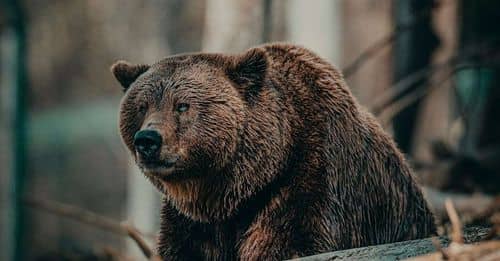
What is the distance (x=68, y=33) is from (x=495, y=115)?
1529 cm

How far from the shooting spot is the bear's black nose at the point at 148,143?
4.90 metres

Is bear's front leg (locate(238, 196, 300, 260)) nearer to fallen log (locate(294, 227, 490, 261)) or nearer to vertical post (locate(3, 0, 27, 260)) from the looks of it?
fallen log (locate(294, 227, 490, 261))

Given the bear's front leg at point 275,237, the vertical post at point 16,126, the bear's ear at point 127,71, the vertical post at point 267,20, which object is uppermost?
the bear's ear at point 127,71

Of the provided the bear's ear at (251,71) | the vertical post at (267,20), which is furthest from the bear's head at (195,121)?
the vertical post at (267,20)

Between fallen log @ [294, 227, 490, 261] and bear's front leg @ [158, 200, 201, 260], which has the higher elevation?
fallen log @ [294, 227, 490, 261]

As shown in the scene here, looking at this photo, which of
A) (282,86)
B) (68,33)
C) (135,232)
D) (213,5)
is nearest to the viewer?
(282,86)

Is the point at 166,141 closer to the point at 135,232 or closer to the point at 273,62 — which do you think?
the point at 273,62

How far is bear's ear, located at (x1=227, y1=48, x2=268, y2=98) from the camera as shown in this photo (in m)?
5.31

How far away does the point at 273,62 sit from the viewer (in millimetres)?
5547

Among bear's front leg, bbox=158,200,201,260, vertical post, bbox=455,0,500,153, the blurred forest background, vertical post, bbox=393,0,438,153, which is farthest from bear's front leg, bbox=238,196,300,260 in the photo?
vertical post, bbox=455,0,500,153

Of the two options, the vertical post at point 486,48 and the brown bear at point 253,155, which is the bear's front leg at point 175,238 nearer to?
the brown bear at point 253,155

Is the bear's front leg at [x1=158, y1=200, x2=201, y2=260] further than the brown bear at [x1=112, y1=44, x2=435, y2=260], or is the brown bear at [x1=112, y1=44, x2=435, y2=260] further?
the bear's front leg at [x1=158, y1=200, x2=201, y2=260]

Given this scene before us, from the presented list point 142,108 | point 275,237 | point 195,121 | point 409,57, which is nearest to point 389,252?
point 275,237

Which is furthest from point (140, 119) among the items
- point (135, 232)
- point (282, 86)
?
point (135, 232)
